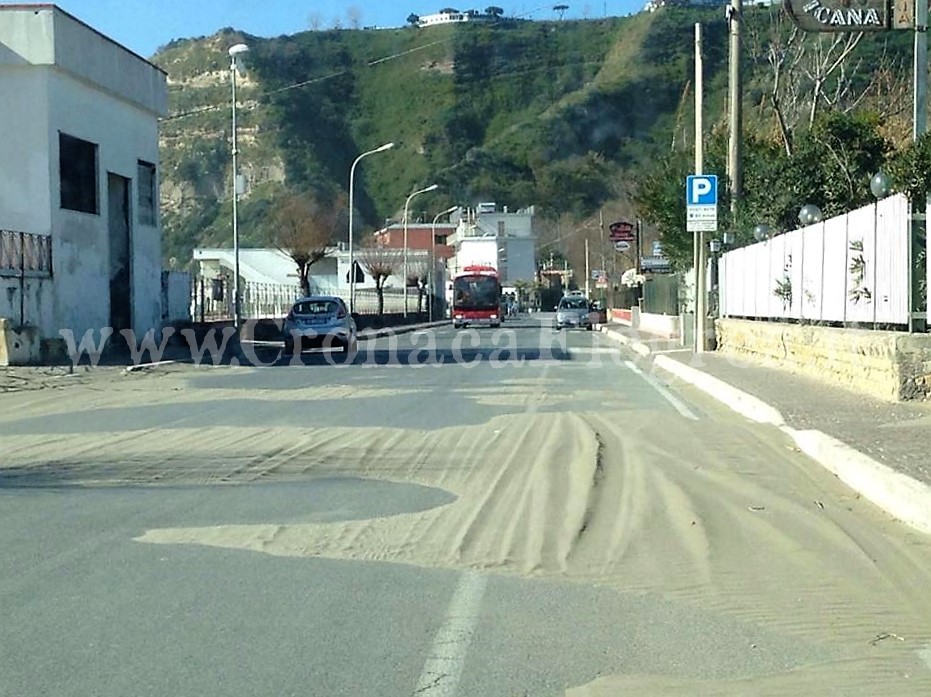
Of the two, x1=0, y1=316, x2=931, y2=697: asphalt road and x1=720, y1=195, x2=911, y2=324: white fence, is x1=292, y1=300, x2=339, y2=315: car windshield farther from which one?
x1=0, y1=316, x2=931, y2=697: asphalt road

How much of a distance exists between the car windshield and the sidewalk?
12409 mm

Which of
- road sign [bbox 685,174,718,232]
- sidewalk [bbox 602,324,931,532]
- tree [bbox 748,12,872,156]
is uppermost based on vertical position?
tree [bbox 748,12,872,156]

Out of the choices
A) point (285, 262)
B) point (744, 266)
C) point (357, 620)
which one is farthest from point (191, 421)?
point (285, 262)

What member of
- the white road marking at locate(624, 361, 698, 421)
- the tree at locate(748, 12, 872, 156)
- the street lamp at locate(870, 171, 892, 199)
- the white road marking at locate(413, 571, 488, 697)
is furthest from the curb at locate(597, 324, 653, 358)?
the white road marking at locate(413, 571, 488, 697)

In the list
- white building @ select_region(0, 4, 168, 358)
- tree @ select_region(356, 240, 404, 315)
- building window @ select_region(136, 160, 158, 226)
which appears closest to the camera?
white building @ select_region(0, 4, 168, 358)

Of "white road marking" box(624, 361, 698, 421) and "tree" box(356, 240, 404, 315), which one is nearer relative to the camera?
"white road marking" box(624, 361, 698, 421)

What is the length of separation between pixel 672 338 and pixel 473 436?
2723cm

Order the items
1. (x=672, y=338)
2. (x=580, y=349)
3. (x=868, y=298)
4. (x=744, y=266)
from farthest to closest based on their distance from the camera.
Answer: (x=672, y=338) → (x=580, y=349) → (x=744, y=266) → (x=868, y=298)

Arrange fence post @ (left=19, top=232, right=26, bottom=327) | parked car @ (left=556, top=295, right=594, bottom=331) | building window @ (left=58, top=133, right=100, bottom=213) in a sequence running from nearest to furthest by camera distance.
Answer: fence post @ (left=19, top=232, right=26, bottom=327) < building window @ (left=58, top=133, right=100, bottom=213) < parked car @ (left=556, top=295, right=594, bottom=331)

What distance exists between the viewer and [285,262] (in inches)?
3654

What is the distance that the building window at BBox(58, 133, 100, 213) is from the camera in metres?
31.2

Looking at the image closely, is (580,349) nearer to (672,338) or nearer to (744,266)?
(672,338)

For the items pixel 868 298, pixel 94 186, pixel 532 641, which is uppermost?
pixel 94 186

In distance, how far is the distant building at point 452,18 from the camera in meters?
169
